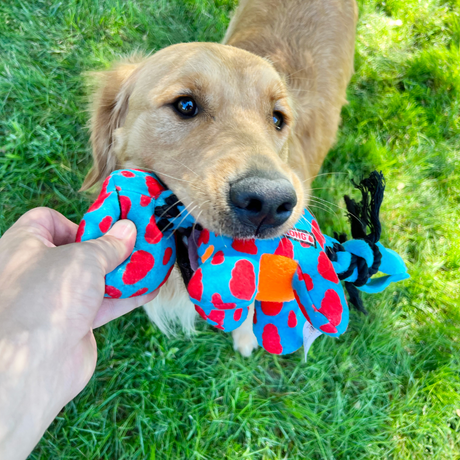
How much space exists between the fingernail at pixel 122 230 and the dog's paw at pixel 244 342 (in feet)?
5.30

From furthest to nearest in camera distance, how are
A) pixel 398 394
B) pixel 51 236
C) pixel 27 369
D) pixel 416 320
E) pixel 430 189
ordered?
pixel 430 189, pixel 416 320, pixel 398 394, pixel 51 236, pixel 27 369

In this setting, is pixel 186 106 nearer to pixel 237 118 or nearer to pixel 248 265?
pixel 237 118

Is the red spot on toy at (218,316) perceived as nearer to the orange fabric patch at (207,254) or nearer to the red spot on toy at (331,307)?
the orange fabric patch at (207,254)

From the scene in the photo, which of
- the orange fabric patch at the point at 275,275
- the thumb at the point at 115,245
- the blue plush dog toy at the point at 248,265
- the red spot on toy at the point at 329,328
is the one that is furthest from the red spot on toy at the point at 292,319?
the thumb at the point at 115,245

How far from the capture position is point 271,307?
76.7 inches

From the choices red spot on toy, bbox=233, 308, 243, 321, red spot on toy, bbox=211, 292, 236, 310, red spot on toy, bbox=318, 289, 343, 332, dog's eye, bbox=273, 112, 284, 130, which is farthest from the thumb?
dog's eye, bbox=273, 112, 284, 130

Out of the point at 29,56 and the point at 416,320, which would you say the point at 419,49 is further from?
the point at 29,56

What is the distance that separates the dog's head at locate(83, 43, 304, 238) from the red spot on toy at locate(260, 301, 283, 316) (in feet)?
1.56

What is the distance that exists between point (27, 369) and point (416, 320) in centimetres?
323

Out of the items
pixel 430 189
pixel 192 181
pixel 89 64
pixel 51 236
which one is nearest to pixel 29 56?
pixel 89 64

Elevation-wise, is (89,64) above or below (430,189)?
above

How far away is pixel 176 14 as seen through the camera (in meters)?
4.30

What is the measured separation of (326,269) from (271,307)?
0.45m

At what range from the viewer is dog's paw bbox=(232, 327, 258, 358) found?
117 inches
